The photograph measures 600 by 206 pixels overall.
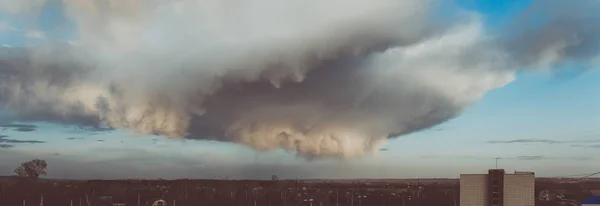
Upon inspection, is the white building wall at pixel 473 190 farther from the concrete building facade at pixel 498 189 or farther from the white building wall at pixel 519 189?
the white building wall at pixel 519 189

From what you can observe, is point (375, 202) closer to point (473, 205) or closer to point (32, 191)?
point (32, 191)

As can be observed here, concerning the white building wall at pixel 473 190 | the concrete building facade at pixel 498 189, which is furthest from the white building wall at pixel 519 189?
the white building wall at pixel 473 190

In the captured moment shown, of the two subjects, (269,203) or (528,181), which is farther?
(269,203)

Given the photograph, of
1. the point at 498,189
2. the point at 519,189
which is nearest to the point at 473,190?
the point at 498,189

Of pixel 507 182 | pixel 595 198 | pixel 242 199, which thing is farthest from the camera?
pixel 242 199

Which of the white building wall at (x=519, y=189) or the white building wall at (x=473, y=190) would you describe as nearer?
the white building wall at (x=519, y=189)

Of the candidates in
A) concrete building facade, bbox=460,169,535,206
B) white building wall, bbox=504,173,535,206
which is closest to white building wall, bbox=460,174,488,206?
concrete building facade, bbox=460,169,535,206

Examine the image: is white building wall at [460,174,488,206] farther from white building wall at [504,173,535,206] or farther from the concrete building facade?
white building wall at [504,173,535,206]

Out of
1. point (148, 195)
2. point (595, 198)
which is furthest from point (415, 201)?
point (595, 198)
